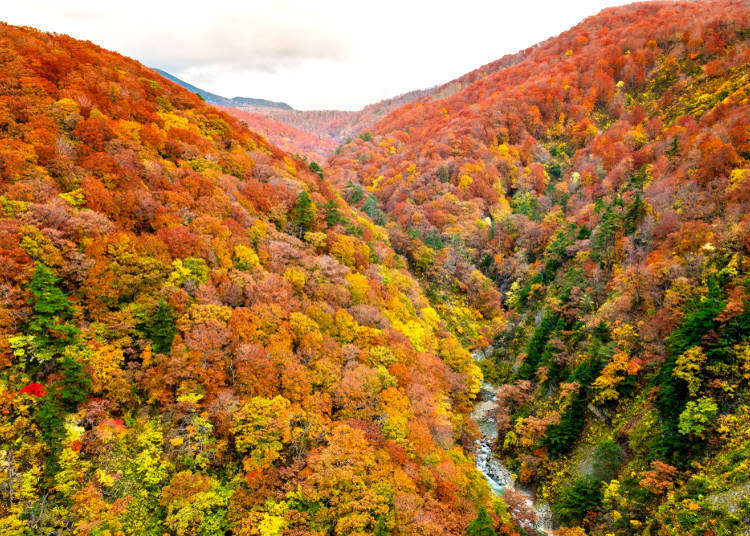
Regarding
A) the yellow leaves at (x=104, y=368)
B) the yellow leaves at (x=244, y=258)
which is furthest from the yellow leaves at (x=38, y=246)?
the yellow leaves at (x=244, y=258)

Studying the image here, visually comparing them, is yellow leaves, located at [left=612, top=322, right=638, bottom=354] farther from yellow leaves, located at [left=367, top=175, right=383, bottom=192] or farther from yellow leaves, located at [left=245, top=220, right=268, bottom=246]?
yellow leaves, located at [left=367, top=175, right=383, bottom=192]

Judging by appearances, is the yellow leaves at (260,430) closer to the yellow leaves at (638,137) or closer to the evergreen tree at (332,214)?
the evergreen tree at (332,214)

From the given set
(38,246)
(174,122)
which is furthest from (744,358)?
(174,122)

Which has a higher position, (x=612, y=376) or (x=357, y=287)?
(x=357, y=287)

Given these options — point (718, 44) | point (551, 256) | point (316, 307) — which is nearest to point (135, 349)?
point (316, 307)

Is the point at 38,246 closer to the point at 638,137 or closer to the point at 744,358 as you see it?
the point at 744,358

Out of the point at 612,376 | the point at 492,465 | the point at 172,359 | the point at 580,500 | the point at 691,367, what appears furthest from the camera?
the point at 492,465
